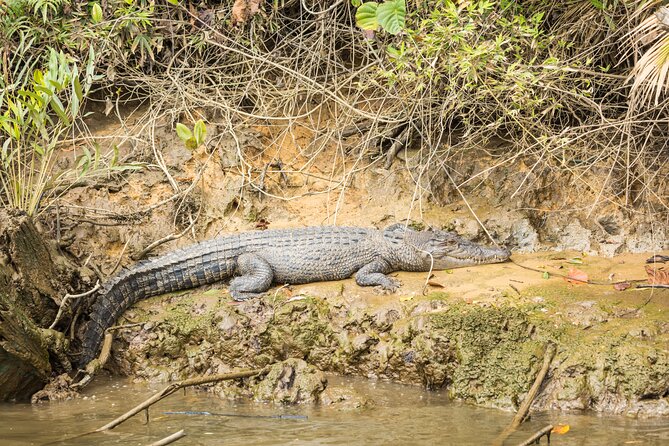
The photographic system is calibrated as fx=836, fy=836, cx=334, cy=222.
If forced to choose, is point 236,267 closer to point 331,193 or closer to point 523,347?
point 331,193

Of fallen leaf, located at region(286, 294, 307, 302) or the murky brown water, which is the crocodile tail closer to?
fallen leaf, located at region(286, 294, 307, 302)

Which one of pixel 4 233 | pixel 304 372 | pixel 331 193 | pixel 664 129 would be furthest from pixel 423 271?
pixel 4 233

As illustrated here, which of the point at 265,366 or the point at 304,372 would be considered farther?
the point at 265,366

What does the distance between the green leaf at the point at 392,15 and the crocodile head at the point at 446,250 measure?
1.64 m

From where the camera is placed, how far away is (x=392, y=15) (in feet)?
21.0

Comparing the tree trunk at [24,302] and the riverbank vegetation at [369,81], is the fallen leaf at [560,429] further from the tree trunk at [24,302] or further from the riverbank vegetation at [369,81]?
the tree trunk at [24,302]

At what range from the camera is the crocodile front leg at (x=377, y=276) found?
6531 mm

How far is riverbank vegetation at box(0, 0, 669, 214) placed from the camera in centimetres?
656

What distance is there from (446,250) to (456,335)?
4.44 feet

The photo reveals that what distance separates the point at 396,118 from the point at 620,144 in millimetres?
2039

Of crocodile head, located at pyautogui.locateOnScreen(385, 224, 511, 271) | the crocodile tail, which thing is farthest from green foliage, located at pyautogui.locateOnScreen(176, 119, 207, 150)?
crocodile head, located at pyautogui.locateOnScreen(385, 224, 511, 271)

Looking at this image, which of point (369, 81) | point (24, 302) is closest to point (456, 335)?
point (369, 81)

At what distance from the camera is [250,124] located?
27.0 ft

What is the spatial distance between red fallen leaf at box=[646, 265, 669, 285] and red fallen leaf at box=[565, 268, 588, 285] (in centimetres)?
44
